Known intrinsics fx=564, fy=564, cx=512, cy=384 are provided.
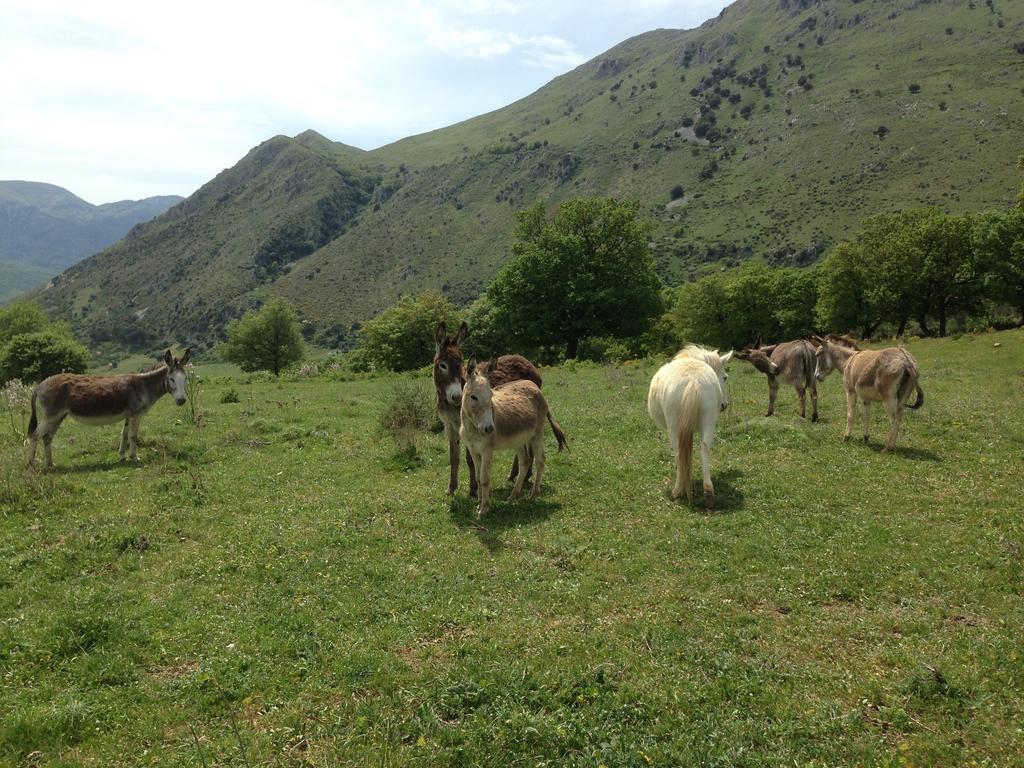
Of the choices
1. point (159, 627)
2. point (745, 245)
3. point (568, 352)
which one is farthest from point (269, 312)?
point (745, 245)

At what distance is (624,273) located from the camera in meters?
47.2

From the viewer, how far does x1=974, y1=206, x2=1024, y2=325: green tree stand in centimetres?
4519

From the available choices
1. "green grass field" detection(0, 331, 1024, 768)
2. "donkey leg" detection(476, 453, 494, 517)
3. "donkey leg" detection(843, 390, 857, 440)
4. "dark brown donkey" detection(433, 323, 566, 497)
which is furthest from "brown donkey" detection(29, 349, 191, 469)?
"donkey leg" detection(843, 390, 857, 440)

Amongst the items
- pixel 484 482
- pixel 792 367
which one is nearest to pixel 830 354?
pixel 792 367

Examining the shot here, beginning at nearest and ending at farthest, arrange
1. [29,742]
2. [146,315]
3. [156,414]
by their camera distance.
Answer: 1. [29,742]
2. [156,414]
3. [146,315]

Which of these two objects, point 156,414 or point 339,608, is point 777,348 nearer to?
point 339,608

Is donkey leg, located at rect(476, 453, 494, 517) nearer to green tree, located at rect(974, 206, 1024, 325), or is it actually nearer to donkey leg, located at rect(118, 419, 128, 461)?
donkey leg, located at rect(118, 419, 128, 461)

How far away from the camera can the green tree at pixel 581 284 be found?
4644 cm

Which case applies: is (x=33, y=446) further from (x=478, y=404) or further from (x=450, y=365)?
(x=478, y=404)

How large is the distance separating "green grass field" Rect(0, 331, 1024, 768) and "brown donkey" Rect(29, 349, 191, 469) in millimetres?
1520

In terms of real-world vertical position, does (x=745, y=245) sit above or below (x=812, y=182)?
below

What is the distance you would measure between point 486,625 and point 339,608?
6.26 ft

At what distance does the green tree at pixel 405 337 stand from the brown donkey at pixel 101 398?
1623 inches

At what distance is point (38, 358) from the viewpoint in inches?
2235
